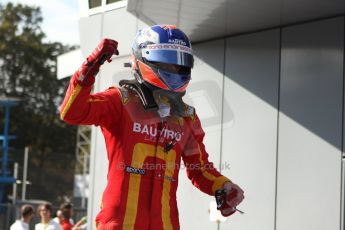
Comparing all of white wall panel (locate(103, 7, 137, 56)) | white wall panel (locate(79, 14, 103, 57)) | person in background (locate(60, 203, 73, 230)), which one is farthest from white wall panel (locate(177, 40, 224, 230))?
person in background (locate(60, 203, 73, 230))

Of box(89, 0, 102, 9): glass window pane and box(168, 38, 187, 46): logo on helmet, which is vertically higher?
box(89, 0, 102, 9): glass window pane

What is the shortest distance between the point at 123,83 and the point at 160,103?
31 cm

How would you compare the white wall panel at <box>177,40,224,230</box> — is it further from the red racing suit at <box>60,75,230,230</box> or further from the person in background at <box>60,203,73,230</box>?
the red racing suit at <box>60,75,230,230</box>

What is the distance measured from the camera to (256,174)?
9.93 meters

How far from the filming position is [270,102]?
32.4 feet

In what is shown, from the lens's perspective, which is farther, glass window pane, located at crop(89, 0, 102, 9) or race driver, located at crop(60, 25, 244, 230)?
glass window pane, located at crop(89, 0, 102, 9)

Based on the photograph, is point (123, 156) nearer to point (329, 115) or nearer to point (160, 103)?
point (160, 103)

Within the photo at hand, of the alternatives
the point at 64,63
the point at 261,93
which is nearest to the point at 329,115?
the point at 261,93

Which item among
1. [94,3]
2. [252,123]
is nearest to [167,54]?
[252,123]

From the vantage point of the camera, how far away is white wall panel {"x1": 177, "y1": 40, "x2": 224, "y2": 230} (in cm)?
1062

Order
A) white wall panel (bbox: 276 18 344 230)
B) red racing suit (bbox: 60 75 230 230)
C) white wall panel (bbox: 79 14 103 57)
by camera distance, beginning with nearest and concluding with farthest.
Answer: red racing suit (bbox: 60 75 230 230) < white wall panel (bbox: 276 18 344 230) < white wall panel (bbox: 79 14 103 57)

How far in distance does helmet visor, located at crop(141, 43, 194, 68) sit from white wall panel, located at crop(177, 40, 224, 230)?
228 inches

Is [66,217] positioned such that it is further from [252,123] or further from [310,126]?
[310,126]

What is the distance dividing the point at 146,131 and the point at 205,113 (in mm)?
6200
